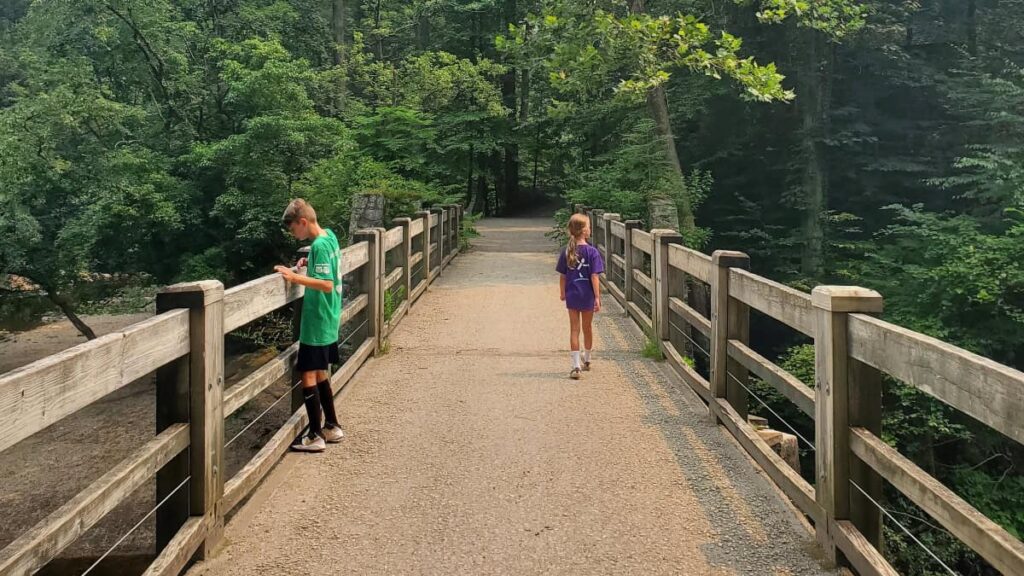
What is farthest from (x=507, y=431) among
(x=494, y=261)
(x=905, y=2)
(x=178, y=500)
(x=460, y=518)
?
(x=905, y=2)

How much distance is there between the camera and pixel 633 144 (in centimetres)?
1695

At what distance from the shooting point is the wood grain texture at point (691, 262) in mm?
6335

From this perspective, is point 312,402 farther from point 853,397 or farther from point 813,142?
point 813,142

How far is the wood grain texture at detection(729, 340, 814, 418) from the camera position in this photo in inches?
162

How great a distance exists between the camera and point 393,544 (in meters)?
3.85

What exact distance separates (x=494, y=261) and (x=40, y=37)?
22531 mm

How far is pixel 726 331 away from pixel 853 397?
7.51ft

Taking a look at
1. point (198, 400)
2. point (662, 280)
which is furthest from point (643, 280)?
point (198, 400)

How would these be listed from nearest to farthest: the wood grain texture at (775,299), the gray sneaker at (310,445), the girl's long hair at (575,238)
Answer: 1. the wood grain texture at (775,299)
2. the gray sneaker at (310,445)
3. the girl's long hair at (575,238)

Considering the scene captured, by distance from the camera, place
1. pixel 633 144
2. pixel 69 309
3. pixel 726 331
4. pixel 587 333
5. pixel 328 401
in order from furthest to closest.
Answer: pixel 69 309
pixel 633 144
pixel 587 333
pixel 726 331
pixel 328 401

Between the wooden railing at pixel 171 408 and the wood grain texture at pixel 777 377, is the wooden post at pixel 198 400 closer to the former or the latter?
the wooden railing at pixel 171 408

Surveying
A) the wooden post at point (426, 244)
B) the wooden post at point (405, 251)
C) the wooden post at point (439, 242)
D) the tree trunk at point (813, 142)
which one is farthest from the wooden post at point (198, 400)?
the tree trunk at point (813, 142)

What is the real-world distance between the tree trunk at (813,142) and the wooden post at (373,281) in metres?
15.3

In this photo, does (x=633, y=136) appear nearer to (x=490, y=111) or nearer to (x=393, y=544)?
(x=490, y=111)
